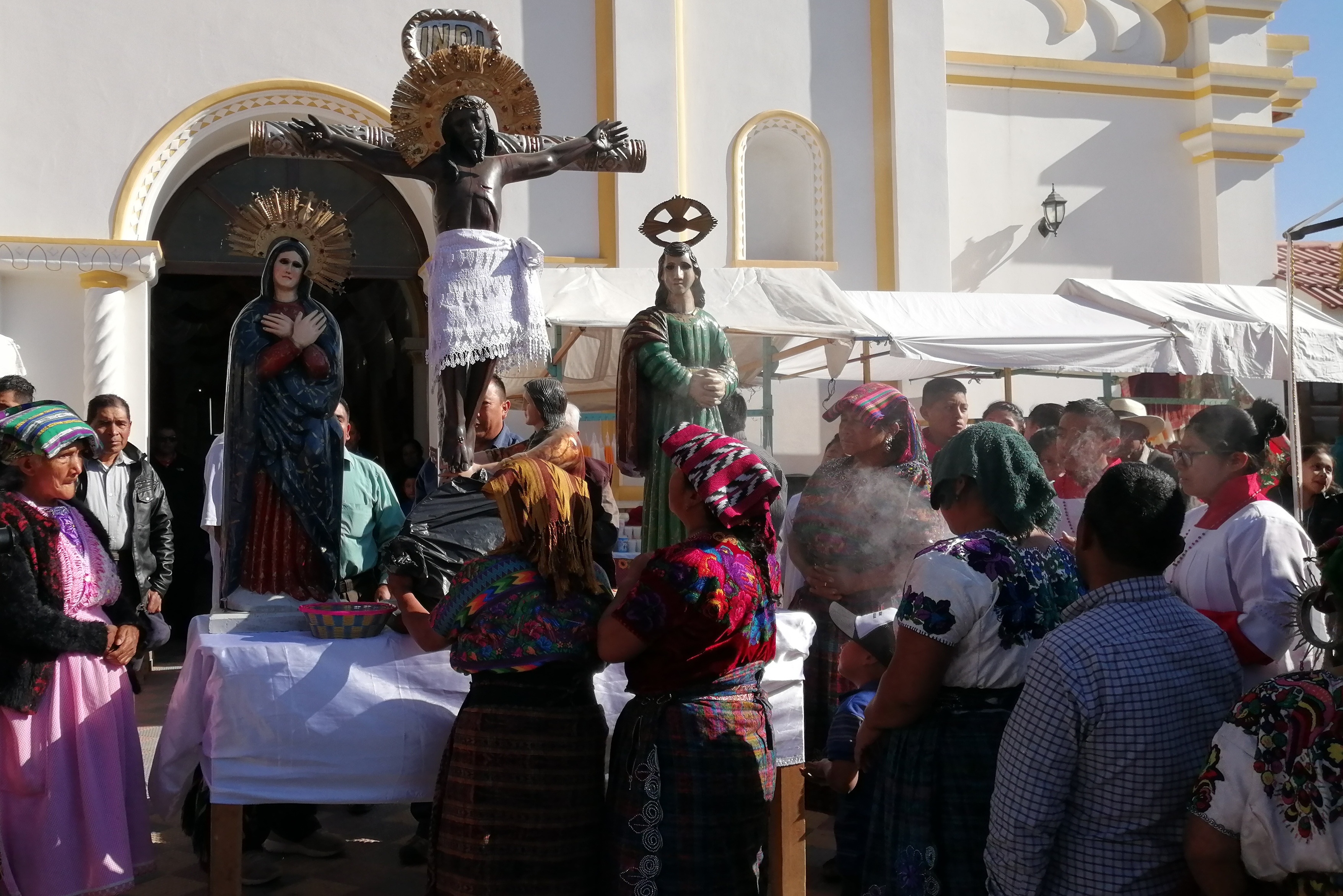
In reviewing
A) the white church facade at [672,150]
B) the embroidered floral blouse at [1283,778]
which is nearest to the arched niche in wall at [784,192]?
the white church facade at [672,150]

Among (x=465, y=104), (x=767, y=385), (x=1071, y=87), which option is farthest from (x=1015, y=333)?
(x=465, y=104)

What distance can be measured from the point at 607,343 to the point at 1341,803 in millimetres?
7474

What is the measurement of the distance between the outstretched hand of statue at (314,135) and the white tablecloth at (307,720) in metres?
2.03

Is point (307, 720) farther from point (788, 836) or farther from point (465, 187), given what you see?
point (465, 187)

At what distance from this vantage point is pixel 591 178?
1049cm

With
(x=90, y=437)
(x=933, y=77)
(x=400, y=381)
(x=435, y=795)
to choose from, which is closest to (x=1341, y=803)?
(x=435, y=795)

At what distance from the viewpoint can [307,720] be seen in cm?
349

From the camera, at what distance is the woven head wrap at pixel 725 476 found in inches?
119

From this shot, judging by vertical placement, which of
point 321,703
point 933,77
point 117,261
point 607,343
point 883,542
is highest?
point 933,77

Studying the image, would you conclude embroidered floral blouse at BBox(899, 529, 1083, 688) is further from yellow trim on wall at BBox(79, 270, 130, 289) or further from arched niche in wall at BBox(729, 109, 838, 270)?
yellow trim on wall at BBox(79, 270, 130, 289)

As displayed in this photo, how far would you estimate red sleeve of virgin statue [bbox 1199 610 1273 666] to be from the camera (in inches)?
127

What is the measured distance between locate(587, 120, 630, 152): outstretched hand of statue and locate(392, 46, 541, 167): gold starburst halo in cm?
47

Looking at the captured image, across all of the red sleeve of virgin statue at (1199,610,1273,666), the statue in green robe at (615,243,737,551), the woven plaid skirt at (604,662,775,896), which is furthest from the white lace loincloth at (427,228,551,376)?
the red sleeve of virgin statue at (1199,610,1273,666)

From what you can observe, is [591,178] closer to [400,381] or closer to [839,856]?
[400,381]
